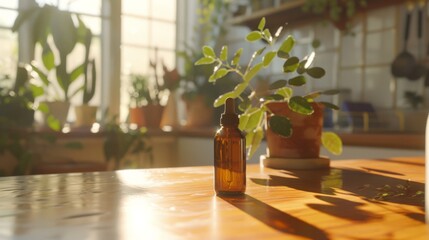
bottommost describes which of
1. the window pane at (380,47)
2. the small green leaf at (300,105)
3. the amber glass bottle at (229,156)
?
the amber glass bottle at (229,156)

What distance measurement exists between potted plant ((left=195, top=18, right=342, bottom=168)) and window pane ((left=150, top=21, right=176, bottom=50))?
263 centimetres

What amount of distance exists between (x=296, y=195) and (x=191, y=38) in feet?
10.3

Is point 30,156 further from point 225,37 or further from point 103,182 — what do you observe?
point 225,37

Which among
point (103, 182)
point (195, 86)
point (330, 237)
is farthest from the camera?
point (195, 86)

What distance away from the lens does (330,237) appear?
426mm

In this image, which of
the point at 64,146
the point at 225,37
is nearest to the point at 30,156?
the point at 64,146

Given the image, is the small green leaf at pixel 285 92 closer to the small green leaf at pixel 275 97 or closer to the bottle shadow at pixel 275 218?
the small green leaf at pixel 275 97

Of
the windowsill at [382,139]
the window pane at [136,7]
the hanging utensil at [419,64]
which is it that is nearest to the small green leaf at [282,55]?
the windowsill at [382,139]

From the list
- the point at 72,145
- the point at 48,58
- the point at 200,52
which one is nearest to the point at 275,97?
the point at 72,145

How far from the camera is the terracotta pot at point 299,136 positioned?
106 cm

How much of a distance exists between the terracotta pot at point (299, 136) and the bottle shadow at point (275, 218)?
433mm

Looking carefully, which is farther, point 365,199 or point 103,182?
point 103,182

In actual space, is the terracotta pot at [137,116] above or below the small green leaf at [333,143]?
above

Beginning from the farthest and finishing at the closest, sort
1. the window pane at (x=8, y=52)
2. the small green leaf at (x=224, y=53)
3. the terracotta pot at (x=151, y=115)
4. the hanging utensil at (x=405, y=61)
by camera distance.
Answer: the terracotta pot at (x=151, y=115) < the window pane at (x=8, y=52) < the hanging utensil at (x=405, y=61) < the small green leaf at (x=224, y=53)
